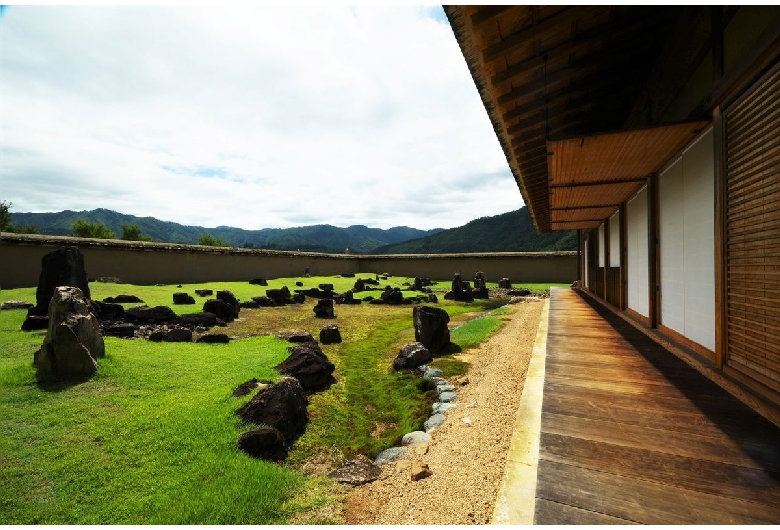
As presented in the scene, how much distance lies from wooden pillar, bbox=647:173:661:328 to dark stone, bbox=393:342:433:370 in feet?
14.8

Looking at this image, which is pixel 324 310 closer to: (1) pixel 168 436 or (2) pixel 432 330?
(2) pixel 432 330

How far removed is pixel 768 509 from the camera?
1888 millimetres

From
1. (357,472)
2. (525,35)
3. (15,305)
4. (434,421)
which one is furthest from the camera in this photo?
(15,305)

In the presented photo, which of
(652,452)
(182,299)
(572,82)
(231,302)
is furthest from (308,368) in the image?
(182,299)

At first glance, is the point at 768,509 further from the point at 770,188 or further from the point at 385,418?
the point at 385,418

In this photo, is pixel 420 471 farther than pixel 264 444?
No

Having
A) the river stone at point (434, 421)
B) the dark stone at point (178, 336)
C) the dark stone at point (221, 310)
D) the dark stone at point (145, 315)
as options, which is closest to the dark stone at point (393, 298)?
the dark stone at point (221, 310)

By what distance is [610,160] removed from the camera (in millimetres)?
5035

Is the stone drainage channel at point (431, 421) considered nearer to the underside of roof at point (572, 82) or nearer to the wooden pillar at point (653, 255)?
the wooden pillar at point (653, 255)

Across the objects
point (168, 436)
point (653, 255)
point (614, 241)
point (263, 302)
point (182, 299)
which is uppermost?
point (614, 241)

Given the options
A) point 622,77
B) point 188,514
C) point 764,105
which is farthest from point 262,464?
point 622,77

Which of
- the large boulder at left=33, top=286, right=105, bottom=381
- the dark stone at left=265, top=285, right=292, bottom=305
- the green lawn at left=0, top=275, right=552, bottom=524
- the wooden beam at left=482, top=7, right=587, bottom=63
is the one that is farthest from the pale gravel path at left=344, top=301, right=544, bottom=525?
the dark stone at left=265, top=285, right=292, bottom=305

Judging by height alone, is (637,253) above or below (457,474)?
above

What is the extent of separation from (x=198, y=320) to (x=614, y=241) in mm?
12838
